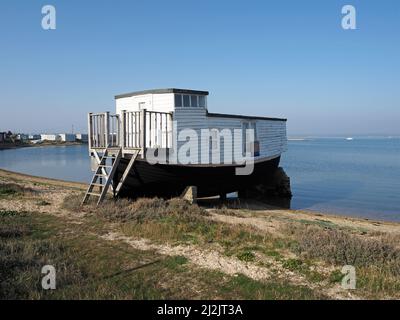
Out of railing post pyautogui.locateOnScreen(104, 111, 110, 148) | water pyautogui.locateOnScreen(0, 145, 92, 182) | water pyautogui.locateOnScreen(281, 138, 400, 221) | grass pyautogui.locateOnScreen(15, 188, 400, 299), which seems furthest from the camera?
water pyautogui.locateOnScreen(0, 145, 92, 182)

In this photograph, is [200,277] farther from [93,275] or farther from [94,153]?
[94,153]

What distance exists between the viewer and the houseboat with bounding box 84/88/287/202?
1457 centimetres

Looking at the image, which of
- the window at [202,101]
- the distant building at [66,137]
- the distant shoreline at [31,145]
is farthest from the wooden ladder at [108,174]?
the distant building at [66,137]

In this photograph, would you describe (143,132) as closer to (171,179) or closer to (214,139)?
(171,179)

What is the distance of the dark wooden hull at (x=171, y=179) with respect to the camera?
14.8 meters

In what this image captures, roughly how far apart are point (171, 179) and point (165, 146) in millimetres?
1431

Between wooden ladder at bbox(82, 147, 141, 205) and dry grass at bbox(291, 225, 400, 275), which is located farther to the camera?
wooden ladder at bbox(82, 147, 141, 205)

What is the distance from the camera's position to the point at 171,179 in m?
15.4

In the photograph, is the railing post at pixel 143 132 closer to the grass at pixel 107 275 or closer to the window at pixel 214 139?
the window at pixel 214 139

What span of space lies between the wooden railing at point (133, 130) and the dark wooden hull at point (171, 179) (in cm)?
94

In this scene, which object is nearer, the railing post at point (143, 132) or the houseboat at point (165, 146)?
the railing post at point (143, 132)

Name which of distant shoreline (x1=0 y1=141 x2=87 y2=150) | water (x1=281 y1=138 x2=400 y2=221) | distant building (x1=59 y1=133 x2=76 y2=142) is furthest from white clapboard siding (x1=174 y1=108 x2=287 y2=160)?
distant building (x1=59 y1=133 x2=76 y2=142)

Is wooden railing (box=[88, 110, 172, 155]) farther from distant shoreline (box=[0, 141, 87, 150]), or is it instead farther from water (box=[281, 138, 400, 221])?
distant shoreline (box=[0, 141, 87, 150])
